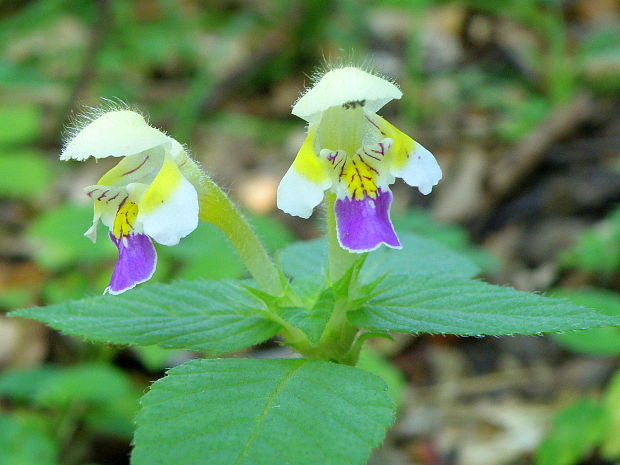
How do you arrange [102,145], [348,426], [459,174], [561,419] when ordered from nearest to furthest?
[348,426] < [102,145] < [561,419] < [459,174]

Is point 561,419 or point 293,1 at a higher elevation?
point 293,1

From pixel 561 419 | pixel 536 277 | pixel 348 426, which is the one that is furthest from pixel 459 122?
pixel 348 426

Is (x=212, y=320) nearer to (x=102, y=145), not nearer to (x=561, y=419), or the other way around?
(x=102, y=145)

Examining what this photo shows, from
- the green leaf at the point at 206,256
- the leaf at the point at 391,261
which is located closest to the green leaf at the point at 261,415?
the leaf at the point at 391,261

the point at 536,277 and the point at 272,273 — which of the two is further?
the point at 536,277

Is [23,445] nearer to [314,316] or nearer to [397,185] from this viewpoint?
[314,316]
